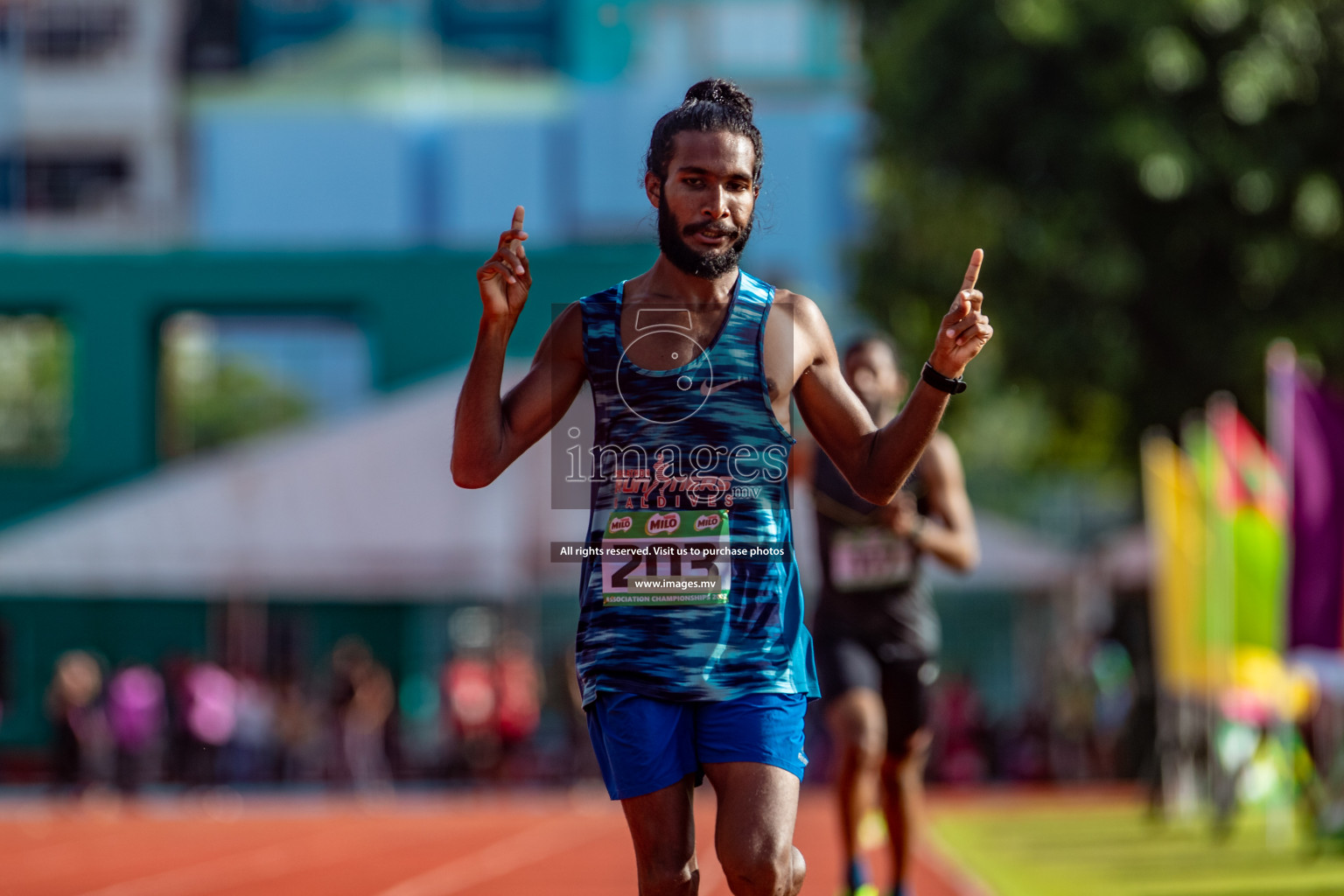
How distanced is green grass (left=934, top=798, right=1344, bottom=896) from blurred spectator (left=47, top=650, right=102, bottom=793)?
402 inches

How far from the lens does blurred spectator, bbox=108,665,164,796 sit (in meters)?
22.5

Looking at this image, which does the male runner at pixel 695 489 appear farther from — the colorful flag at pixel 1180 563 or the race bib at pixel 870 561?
the colorful flag at pixel 1180 563

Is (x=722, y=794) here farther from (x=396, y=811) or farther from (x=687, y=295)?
(x=396, y=811)

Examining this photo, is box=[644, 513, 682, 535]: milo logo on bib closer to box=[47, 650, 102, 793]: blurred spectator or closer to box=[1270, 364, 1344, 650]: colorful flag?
box=[1270, 364, 1344, 650]: colorful flag

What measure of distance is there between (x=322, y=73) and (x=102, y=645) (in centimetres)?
2222

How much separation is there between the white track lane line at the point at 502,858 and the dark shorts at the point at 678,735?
6.52m

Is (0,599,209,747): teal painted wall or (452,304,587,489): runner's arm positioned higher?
(452,304,587,489): runner's arm

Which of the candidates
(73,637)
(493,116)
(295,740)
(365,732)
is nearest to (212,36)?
(493,116)

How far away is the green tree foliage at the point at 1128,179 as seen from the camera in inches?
687

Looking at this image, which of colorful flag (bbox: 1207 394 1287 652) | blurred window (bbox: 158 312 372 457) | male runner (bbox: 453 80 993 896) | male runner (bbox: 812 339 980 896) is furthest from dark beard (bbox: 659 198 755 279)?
blurred window (bbox: 158 312 372 457)

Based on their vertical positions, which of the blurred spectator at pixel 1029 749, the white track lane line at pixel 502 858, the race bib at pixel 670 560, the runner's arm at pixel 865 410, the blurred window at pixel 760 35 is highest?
the blurred window at pixel 760 35

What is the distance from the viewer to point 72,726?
73.3 ft

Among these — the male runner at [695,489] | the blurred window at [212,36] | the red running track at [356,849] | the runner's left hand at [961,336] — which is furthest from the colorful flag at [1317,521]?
the blurred window at [212,36]

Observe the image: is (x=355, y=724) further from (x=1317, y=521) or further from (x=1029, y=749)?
(x=1317, y=521)
